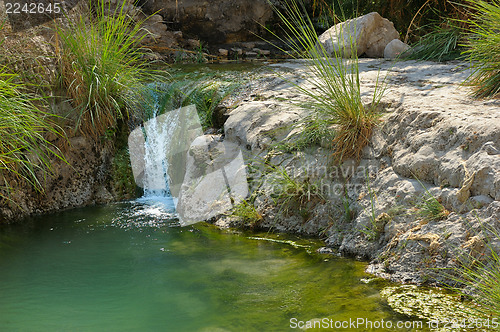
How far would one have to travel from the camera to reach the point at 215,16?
32.2 ft

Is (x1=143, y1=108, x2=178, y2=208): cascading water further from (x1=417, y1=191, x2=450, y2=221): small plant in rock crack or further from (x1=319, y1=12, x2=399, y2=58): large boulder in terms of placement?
(x1=319, y1=12, x2=399, y2=58): large boulder

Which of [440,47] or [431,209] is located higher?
[440,47]

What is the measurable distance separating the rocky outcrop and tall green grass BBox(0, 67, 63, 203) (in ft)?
5.49

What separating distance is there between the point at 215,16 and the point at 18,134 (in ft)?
20.6

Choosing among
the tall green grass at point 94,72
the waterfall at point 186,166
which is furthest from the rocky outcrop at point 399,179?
the tall green grass at point 94,72

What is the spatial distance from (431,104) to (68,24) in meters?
3.49

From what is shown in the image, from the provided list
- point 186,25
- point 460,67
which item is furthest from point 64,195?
point 186,25

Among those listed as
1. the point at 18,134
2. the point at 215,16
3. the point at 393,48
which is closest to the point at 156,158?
the point at 18,134

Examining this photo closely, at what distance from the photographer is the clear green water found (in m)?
2.79

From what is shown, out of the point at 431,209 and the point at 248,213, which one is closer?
the point at 431,209

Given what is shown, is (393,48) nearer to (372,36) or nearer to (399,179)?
(372,36)

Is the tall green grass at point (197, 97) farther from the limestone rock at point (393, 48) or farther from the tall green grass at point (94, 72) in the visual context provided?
the limestone rock at point (393, 48)

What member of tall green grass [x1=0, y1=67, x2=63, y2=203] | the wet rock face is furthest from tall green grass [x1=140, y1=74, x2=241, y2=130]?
the wet rock face

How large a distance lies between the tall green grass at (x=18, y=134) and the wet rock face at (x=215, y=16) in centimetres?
530
